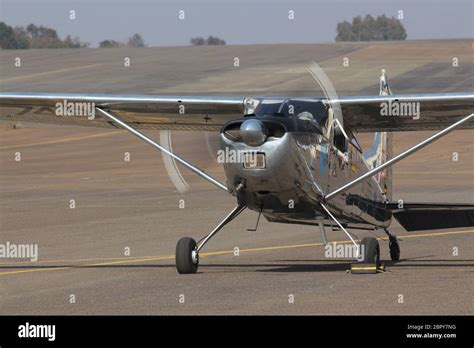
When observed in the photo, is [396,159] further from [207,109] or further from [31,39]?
[31,39]

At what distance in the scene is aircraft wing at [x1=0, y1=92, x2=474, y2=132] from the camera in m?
16.6

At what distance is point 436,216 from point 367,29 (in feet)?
431

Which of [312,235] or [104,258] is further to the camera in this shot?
[312,235]

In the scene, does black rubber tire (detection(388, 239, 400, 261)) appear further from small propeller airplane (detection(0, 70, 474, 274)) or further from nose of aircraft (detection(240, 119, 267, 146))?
nose of aircraft (detection(240, 119, 267, 146))

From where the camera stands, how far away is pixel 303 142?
14750 millimetres

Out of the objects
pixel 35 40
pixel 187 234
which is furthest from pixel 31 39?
pixel 187 234

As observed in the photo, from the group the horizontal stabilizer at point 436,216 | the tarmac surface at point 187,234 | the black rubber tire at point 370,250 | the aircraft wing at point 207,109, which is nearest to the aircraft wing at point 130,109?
the aircraft wing at point 207,109

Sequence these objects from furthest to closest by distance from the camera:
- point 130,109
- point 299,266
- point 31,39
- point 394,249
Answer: point 31,39 → point 130,109 → point 394,249 → point 299,266

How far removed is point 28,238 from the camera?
2206 cm

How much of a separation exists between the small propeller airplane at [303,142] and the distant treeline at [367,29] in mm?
126520

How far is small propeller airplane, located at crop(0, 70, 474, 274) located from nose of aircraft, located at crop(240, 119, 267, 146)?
12 millimetres

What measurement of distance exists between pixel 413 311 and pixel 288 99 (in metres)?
4.54

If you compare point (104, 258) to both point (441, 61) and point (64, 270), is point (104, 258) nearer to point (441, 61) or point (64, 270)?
point (64, 270)
